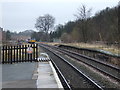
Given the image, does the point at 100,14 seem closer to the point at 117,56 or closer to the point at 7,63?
the point at 117,56

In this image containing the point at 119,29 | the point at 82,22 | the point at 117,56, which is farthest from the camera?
the point at 82,22

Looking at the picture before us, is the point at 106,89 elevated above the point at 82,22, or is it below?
below

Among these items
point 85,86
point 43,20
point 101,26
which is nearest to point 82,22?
point 101,26

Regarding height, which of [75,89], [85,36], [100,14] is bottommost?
[75,89]

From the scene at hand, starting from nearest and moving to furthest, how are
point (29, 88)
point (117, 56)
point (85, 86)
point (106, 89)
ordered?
point (29, 88) < point (106, 89) < point (85, 86) < point (117, 56)

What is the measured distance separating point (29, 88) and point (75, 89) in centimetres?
220

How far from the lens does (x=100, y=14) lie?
201 ft

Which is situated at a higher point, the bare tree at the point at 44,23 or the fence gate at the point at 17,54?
the bare tree at the point at 44,23

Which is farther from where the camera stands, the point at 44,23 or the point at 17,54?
the point at 44,23

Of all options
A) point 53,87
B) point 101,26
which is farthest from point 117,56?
point 101,26

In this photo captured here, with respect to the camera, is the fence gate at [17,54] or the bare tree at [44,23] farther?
the bare tree at [44,23]

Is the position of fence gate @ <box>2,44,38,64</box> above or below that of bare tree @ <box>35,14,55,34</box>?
below

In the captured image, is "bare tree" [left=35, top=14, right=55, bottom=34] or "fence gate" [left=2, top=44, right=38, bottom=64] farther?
"bare tree" [left=35, top=14, right=55, bottom=34]

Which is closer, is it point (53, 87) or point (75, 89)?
point (53, 87)
